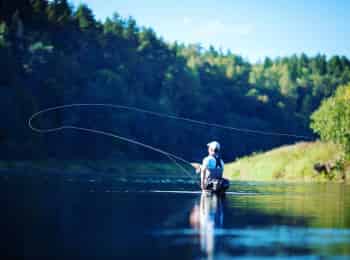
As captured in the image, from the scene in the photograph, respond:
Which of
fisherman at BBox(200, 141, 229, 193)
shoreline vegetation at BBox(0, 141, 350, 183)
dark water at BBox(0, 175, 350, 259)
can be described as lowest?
dark water at BBox(0, 175, 350, 259)

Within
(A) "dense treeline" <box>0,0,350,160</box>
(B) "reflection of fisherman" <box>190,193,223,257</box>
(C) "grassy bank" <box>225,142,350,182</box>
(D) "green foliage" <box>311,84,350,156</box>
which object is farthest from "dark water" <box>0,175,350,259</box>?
(A) "dense treeline" <box>0,0,350,160</box>

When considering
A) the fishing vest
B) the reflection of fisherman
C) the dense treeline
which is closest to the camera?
the reflection of fisherman

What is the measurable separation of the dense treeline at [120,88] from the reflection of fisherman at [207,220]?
135 feet

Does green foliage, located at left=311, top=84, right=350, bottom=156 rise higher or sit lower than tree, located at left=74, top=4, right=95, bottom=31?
lower

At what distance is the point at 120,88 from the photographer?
87688 millimetres

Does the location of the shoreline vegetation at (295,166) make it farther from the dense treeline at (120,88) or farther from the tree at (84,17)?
the tree at (84,17)

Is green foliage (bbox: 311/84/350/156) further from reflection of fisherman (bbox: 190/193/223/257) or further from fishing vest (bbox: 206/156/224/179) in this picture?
reflection of fisherman (bbox: 190/193/223/257)

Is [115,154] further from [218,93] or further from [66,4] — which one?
[218,93]

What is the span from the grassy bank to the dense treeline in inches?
681

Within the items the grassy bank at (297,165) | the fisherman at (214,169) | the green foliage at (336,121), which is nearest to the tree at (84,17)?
the grassy bank at (297,165)

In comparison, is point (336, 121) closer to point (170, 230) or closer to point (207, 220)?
point (207, 220)

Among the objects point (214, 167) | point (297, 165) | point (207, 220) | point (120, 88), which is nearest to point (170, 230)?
point (207, 220)

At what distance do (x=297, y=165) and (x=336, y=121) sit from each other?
552cm

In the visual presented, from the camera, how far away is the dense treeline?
70.2 meters
